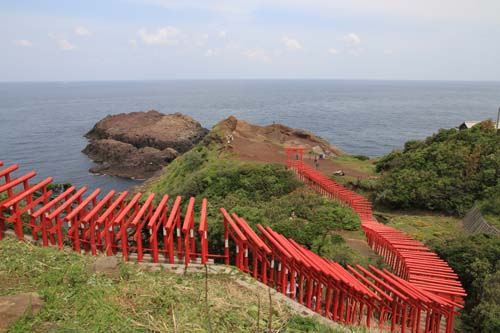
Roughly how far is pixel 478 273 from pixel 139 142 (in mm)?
57082

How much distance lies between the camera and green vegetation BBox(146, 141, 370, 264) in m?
17.5

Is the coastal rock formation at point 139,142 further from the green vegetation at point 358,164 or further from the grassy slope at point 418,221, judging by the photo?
the grassy slope at point 418,221

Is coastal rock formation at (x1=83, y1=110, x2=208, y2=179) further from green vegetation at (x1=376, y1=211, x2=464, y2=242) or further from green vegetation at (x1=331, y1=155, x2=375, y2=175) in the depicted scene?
green vegetation at (x1=376, y1=211, x2=464, y2=242)

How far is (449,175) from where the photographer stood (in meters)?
25.0

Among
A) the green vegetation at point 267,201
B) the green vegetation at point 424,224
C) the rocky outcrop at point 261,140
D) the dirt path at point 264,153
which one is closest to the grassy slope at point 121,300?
the green vegetation at point 267,201

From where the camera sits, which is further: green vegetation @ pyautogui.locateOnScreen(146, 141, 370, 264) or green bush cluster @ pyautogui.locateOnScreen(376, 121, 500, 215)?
green bush cluster @ pyautogui.locateOnScreen(376, 121, 500, 215)

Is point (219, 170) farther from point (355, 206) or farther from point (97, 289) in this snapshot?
point (97, 289)

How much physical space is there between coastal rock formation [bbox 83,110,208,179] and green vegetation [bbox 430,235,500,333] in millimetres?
41519

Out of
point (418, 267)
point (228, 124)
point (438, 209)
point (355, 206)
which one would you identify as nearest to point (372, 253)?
point (418, 267)

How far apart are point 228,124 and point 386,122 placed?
198 feet

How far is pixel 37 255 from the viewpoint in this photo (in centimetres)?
1012

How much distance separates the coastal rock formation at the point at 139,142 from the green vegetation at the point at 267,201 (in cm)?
1875

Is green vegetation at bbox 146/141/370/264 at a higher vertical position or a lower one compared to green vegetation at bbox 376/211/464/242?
higher

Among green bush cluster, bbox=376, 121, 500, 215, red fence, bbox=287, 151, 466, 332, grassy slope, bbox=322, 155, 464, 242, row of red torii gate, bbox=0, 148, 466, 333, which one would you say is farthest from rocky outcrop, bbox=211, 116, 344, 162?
row of red torii gate, bbox=0, 148, 466, 333
